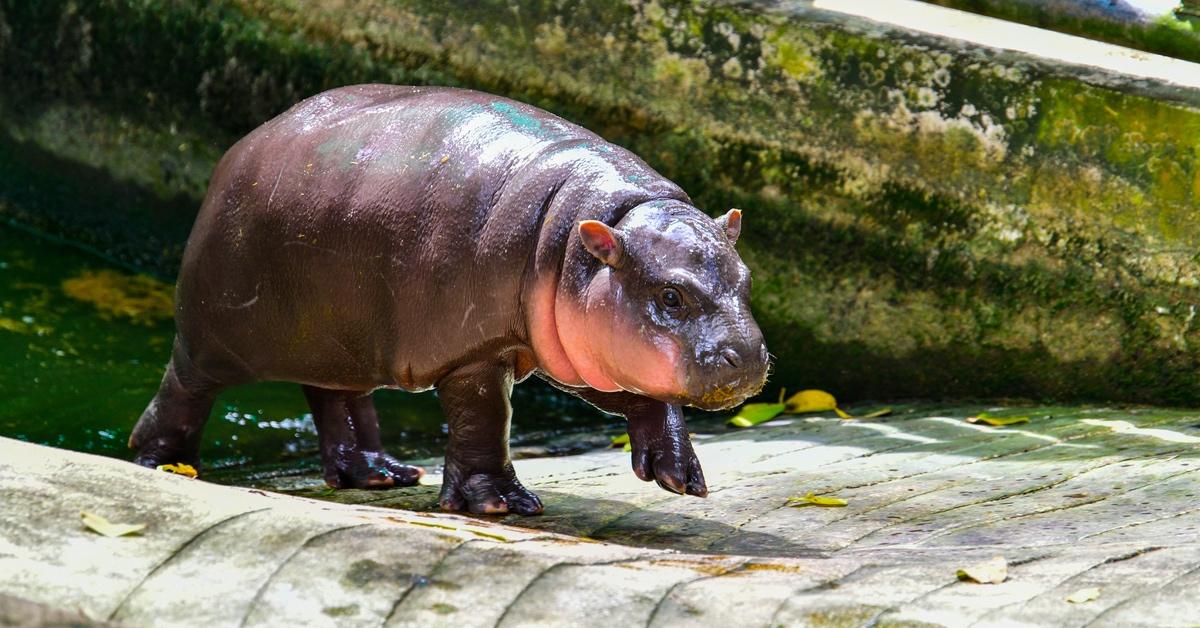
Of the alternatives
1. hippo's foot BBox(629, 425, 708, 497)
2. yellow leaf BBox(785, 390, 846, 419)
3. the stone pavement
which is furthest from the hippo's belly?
yellow leaf BBox(785, 390, 846, 419)

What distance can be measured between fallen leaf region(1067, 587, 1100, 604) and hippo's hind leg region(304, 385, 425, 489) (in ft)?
10.0

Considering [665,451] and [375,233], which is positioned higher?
[375,233]

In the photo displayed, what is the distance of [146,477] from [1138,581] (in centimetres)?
242

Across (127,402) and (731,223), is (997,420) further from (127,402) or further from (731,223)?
(127,402)

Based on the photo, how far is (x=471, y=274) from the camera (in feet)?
16.7

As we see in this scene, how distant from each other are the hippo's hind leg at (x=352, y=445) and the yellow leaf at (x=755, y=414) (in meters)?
1.78

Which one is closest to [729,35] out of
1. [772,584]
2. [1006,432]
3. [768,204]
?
[768,204]

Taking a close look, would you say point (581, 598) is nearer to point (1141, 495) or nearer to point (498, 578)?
point (498, 578)

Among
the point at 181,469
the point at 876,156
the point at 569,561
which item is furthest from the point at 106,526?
the point at 876,156

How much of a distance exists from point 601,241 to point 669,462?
2.85 ft

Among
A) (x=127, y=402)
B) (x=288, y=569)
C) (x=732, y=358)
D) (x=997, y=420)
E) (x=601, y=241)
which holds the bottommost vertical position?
(x=127, y=402)

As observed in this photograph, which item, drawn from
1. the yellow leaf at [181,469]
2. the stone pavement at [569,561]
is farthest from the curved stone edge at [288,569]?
the yellow leaf at [181,469]

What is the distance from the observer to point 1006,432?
6.44m

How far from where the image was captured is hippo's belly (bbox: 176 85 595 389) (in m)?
5.12
